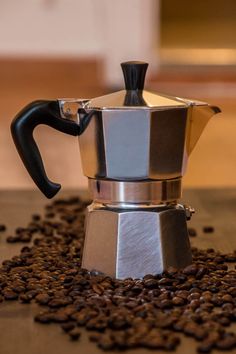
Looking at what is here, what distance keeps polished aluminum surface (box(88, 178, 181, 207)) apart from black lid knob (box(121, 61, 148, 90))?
104mm

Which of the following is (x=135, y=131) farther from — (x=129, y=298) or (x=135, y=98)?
(x=129, y=298)

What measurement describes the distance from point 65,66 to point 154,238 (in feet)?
12.0

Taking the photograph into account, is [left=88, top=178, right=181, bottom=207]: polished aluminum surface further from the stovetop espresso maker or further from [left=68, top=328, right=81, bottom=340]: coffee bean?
[left=68, top=328, right=81, bottom=340]: coffee bean

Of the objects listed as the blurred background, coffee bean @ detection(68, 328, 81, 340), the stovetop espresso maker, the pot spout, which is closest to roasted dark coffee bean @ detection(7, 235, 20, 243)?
the stovetop espresso maker

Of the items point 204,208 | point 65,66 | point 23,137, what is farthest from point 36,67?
point 23,137

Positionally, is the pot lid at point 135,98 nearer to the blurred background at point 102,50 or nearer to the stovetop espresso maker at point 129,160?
the stovetop espresso maker at point 129,160

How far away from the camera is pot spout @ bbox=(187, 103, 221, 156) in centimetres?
97

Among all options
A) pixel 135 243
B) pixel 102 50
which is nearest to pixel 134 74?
pixel 135 243

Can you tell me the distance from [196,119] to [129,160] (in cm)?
10

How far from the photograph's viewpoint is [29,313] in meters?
0.82

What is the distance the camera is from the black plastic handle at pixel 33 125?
935 mm

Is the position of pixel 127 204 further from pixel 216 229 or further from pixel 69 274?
pixel 216 229

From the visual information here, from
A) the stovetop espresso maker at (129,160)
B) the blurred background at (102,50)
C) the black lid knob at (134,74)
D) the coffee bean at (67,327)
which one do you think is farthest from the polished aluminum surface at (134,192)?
the blurred background at (102,50)

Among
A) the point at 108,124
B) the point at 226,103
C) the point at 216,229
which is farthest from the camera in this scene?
the point at 226,103
